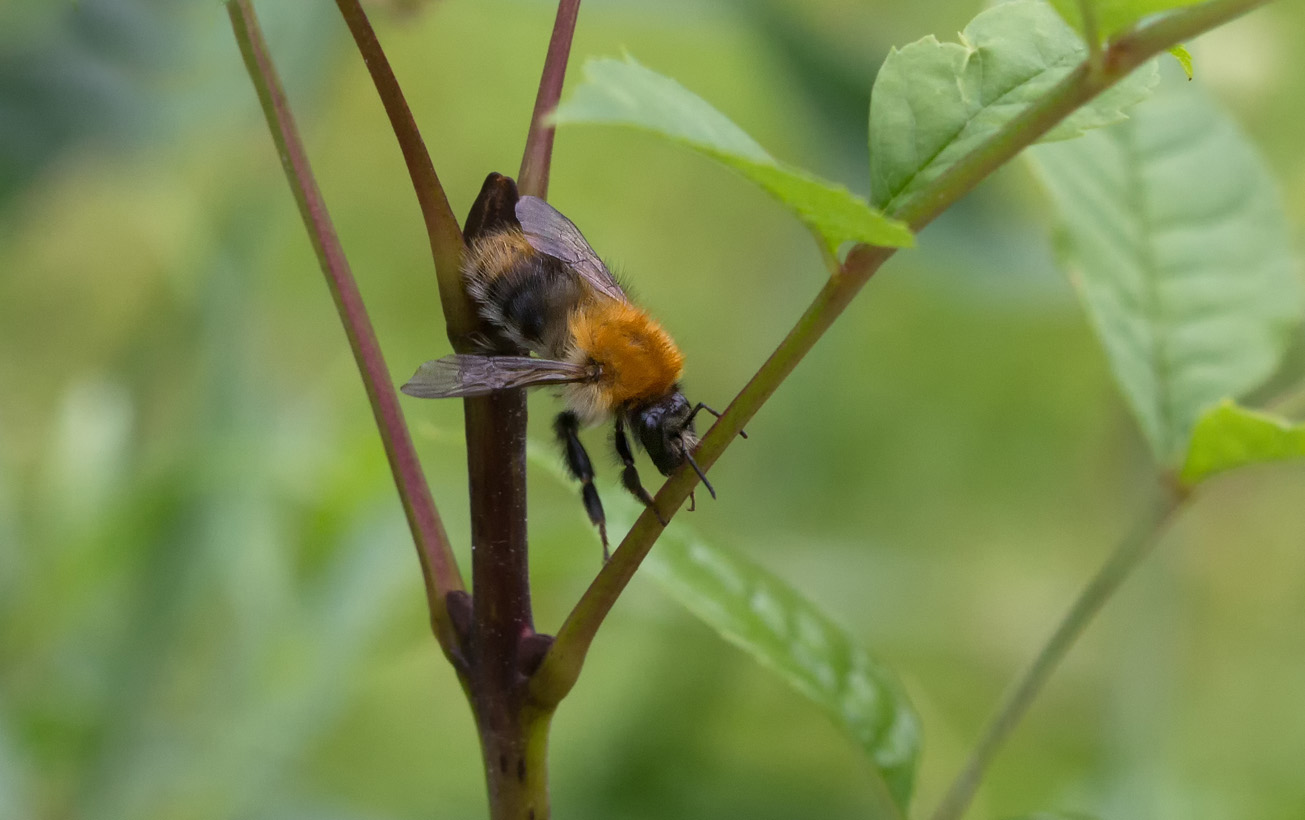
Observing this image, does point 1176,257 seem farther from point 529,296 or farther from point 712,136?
point 712,136

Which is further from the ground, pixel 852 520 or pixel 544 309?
pixel 544 309

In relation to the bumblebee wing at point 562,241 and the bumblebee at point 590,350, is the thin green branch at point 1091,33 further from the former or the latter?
the bumblebee at point 590,350

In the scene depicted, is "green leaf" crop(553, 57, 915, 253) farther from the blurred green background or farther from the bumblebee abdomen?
the blurred green background

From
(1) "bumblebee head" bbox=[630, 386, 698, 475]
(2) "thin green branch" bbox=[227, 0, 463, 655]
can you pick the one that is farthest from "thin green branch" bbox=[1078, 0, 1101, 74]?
(1) "bumblebee head" bbox=[630, 386, 698, 475]

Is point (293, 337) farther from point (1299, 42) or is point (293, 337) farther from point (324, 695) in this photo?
point (1299, 42)

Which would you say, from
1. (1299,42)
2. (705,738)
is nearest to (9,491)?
(705,738)

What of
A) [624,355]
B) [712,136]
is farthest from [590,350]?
[712,136]

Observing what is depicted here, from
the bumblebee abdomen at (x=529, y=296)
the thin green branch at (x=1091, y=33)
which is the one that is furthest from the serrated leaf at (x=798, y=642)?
the thin green branch at (x=1091, y=33)
